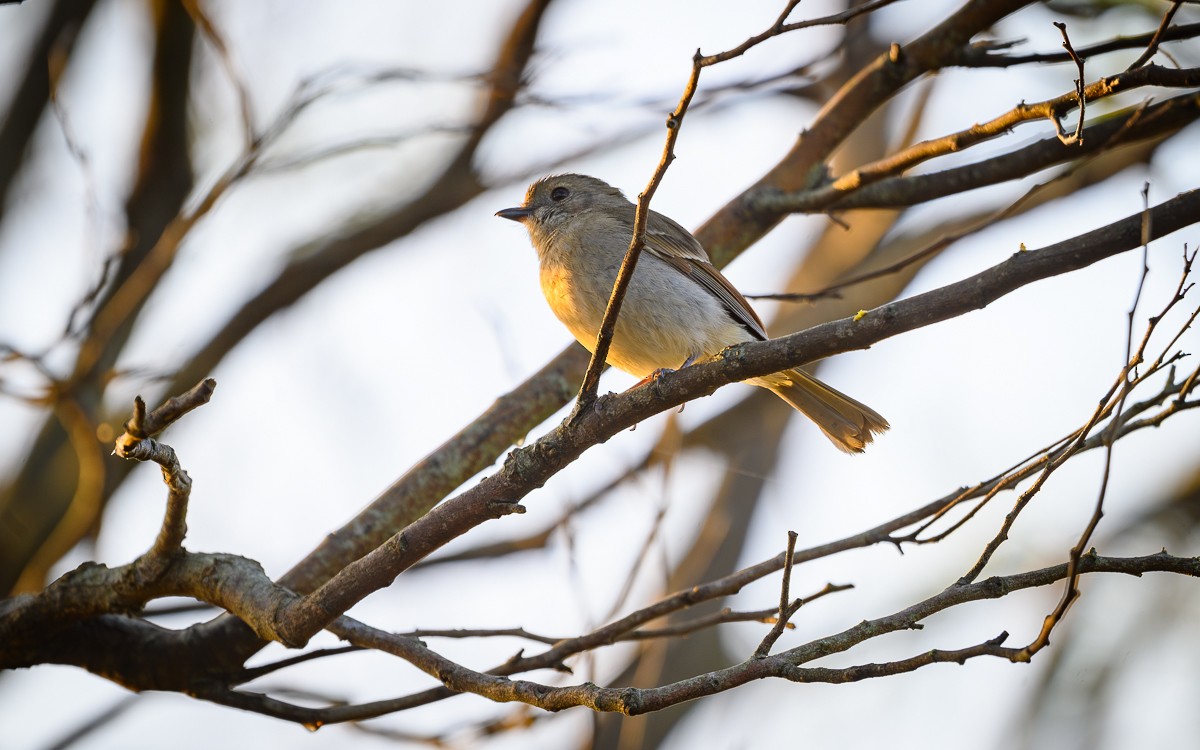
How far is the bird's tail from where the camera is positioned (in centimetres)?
466

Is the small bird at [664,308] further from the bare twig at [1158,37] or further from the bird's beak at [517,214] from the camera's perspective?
the bare twig at [1158,37]

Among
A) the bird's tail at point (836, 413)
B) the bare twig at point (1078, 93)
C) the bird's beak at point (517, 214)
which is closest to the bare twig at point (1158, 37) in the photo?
the bare twig at point (1078, 93)

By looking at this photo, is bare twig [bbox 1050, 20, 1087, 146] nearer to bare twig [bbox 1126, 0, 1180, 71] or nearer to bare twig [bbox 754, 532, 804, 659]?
bare twig [bbox 1126, 0, 1180, 71]

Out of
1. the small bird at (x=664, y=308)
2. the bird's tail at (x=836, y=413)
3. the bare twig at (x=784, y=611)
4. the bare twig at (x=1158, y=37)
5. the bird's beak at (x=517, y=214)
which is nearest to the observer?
the bare twig at (x=784, y=611)

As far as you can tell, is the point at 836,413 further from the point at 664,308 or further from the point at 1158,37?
the point at 1158,37

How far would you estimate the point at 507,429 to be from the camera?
453 centimetres

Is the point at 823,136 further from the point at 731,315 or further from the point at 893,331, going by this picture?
the point at 893,331

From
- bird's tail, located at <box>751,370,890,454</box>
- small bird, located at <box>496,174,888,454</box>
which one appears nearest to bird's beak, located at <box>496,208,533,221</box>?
small bird, located at <box>496,174,888,454</box>

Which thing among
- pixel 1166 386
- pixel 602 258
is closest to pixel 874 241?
pixel 602 258

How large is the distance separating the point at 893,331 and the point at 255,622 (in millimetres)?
2121

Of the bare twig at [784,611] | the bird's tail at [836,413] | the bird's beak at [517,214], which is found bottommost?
the bare twig at [784,611]

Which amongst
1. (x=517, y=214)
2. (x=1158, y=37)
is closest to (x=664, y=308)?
(x=517, y=214)

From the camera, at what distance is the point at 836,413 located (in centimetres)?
475

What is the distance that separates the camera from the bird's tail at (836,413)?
15.3 feet
